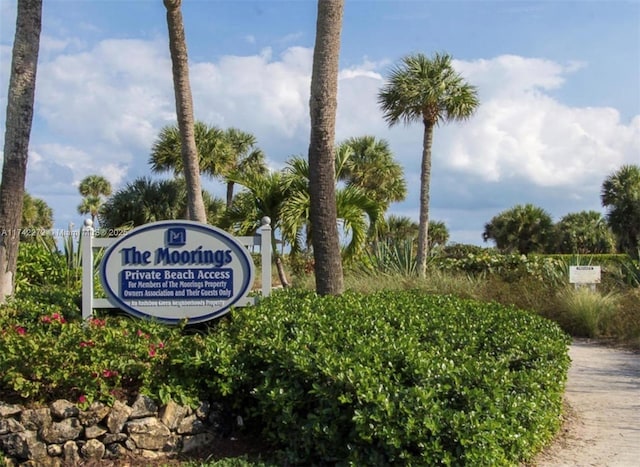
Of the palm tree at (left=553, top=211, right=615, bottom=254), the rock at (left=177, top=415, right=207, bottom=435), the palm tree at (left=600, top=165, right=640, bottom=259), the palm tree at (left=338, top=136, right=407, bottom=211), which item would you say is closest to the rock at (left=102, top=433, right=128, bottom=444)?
the rock at (left=177, top=415, right=207, bottom=435)

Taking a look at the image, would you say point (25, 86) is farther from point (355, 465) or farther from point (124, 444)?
point (355, 465)

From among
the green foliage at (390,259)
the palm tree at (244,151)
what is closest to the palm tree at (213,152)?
the palm tree at (244,151)

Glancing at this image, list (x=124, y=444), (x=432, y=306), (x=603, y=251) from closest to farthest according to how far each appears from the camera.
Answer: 1. (x=124, y=444)
2. (x=432, y=306)
3. (x=603, y=251)

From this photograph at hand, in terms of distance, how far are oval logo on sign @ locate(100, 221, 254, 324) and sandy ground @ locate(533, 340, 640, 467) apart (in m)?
3.54

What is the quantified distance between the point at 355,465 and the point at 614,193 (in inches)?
1574

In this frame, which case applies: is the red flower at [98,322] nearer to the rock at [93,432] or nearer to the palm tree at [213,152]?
the rock at [93,432]

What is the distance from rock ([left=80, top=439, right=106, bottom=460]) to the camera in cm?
543

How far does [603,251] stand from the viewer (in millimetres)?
45156

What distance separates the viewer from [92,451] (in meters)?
5.44

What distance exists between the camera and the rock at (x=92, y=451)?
5434 mm

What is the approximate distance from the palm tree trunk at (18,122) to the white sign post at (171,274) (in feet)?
4.71

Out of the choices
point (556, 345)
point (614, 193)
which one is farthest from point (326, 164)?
point (614, 193)

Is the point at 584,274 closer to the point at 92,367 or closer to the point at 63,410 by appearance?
the point at 92,367

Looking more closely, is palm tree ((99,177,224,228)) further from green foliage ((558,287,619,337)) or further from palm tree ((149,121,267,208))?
green foliage ((558,287,619,337))
